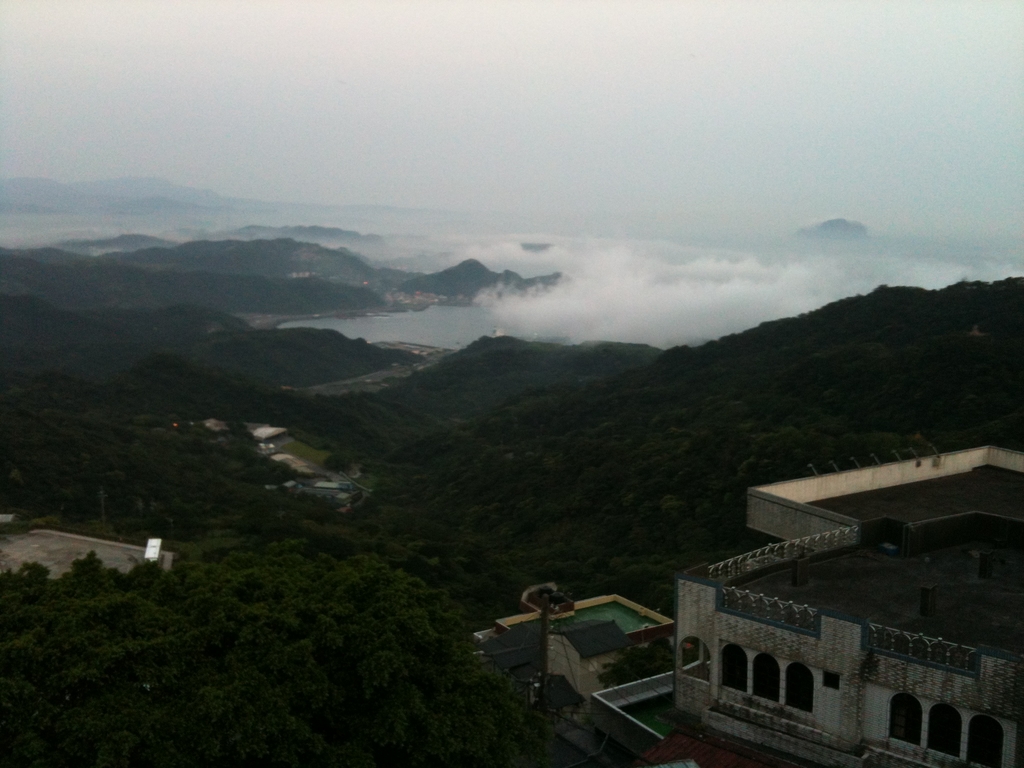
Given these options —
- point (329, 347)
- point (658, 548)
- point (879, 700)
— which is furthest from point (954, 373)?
point (329, 347)

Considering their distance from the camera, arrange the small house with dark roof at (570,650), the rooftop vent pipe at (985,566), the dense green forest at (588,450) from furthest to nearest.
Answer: the dense green forest at (588,450) < the small house with dark roof at (570,650) < the rooftop vent pipe at (985,566)

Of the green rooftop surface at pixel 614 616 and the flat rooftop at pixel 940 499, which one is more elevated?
the flat rooftop at pixel 940 499

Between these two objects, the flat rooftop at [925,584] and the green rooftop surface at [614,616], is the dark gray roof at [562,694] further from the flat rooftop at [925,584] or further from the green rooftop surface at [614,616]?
the flat rooftop at [925,584]

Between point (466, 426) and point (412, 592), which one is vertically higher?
point (412, 592)

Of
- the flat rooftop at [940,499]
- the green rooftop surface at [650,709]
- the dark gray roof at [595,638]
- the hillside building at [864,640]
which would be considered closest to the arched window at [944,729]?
the hillside building at [864,640]

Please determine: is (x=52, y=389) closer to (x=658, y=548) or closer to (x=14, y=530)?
(x=14, y=530)

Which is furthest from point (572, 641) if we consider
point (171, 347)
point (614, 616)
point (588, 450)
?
point (171, 347)

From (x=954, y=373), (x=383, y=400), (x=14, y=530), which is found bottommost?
(x=383, y=400)
